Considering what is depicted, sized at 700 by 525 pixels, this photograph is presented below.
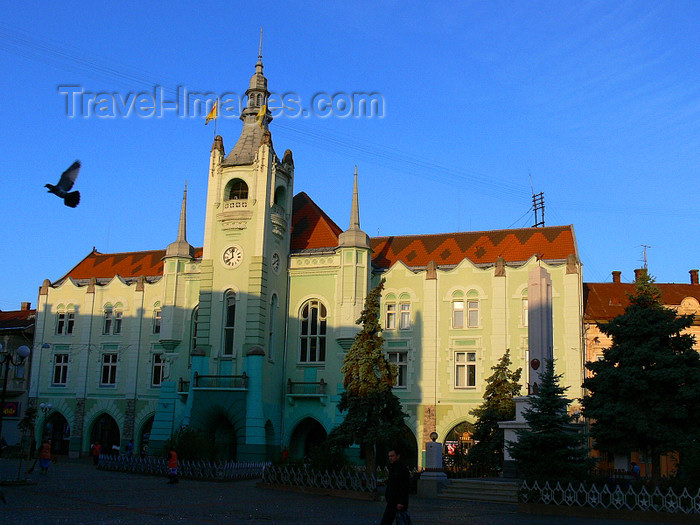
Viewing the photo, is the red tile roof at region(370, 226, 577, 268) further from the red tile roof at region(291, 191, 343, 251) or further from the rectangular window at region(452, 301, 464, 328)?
the red tile roof at region(291, 191, 343, 251)

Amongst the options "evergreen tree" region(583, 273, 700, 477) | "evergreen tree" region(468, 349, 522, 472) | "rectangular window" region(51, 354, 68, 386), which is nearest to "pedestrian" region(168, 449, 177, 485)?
"evergreen tree" region(468, 349, 522, 472)

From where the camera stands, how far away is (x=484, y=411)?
34.4 meters

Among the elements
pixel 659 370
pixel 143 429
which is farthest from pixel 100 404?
pixel 659 370

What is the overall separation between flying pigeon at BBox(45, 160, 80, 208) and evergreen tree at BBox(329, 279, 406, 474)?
13514 millimetres

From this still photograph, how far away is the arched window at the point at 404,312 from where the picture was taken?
44250mm

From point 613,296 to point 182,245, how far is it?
27087 mm

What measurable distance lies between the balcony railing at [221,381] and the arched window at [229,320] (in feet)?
5.29

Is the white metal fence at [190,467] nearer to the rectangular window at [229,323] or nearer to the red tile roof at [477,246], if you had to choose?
the rectangular window at [229,323]

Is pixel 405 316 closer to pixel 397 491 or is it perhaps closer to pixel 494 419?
pixel 494 419

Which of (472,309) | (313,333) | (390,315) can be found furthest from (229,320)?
(472,309)

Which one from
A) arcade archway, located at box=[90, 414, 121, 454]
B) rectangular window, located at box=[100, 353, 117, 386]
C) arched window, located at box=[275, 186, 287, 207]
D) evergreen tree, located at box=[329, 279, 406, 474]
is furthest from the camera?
arcade archway, located at box=[90, 414, 121, 454]

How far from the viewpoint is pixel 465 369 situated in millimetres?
42594

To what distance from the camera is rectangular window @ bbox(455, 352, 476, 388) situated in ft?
139

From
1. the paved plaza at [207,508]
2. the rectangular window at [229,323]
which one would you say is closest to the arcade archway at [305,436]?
the rectangular window at [229,323]
